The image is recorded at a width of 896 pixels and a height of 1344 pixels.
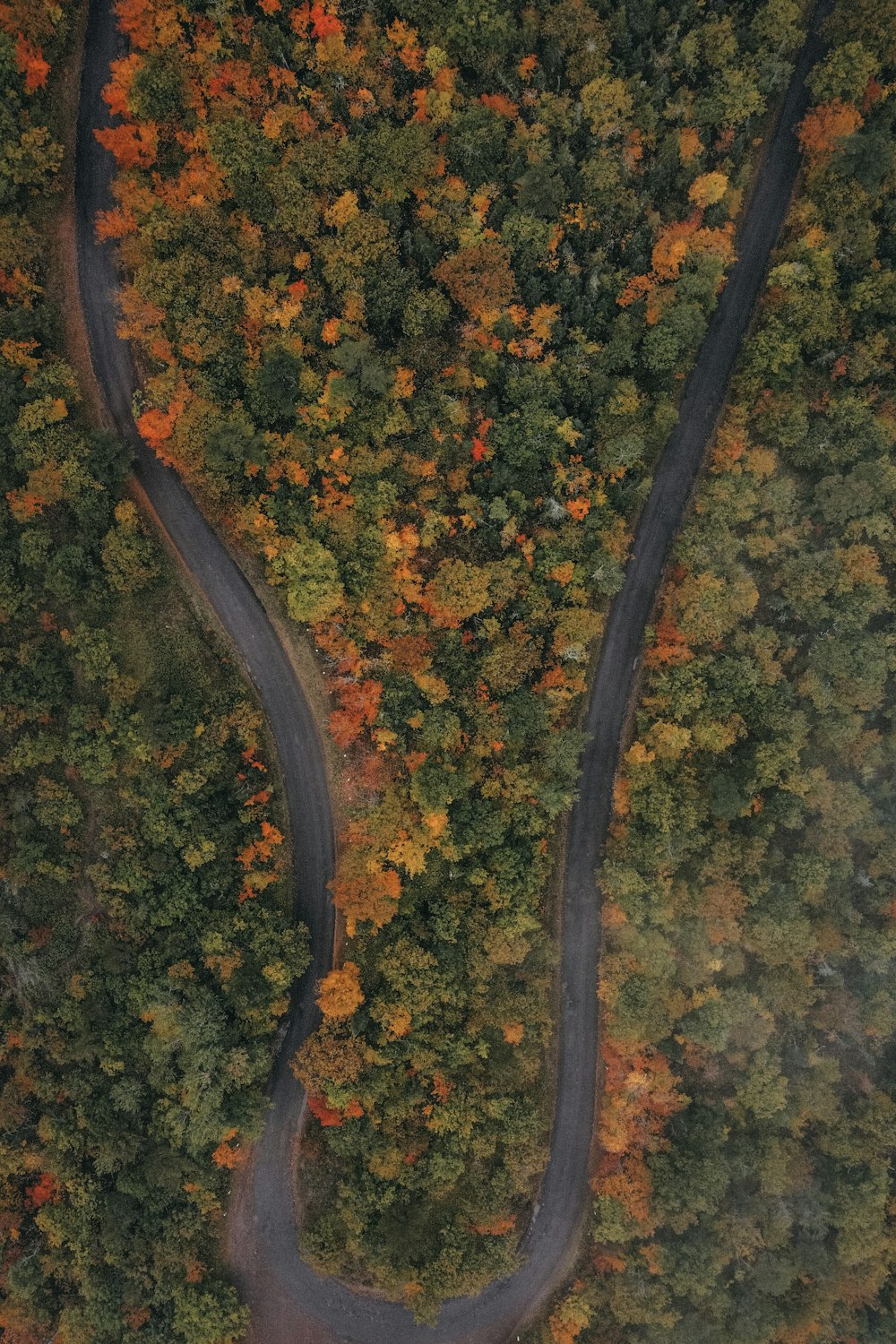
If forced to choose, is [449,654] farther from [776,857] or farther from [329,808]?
[776,857]

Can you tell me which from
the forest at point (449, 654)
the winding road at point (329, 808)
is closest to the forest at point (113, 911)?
the forest at point (449, 654)

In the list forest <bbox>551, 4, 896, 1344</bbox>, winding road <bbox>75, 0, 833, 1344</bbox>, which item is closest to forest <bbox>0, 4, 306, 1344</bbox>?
winding road <bbox>75, 0, 833, 1344</bbox>

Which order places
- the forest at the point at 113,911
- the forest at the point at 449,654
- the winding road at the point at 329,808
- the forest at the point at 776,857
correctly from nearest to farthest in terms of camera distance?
the forest at the point at 449,654 < the forest at the point at 113,911 < the forest at the point at 776,857 < the winding road at the point at 329,808

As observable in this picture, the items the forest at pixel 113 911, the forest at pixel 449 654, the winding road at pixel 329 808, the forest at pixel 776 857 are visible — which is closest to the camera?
the forest at pixel 449 654

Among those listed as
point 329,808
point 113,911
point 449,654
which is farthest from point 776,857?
point 113,911

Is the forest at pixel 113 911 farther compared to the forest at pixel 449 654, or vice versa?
the forest at pixel 113 911

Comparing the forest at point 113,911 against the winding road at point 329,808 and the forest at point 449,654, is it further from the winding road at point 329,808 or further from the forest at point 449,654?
the winding road at point 329,808
